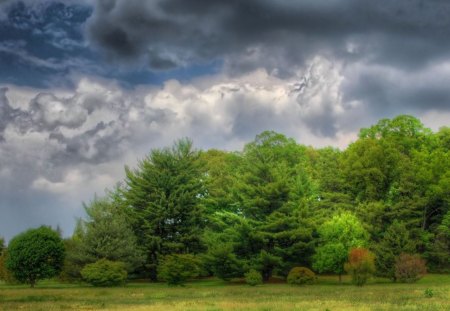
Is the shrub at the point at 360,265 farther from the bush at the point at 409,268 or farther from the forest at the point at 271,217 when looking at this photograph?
the bush at the point at 409,268

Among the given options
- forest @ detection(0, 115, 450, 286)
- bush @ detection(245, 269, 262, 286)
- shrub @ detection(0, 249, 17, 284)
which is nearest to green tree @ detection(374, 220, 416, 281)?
forest @ detection(0, 115, 450, 286)

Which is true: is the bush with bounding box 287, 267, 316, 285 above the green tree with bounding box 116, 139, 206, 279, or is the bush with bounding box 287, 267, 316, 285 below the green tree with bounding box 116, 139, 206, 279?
below

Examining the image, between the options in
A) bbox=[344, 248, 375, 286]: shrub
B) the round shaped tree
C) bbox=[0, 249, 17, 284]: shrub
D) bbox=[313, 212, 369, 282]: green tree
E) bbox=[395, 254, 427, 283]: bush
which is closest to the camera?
bbox=[344, 248, 375, 286]: shrub

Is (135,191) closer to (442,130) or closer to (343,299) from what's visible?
(343,299)

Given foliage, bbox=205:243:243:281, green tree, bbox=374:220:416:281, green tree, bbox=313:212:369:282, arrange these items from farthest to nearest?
foliage, bbox=205:243:243:281, green tree, bbox=374:220:416:281, green tree, bbox=313:212:369:282

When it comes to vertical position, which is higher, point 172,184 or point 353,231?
point 172,184

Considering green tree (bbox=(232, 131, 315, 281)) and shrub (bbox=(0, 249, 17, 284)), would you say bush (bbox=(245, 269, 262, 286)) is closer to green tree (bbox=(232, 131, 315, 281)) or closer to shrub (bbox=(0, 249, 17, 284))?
green tree (bbox=(232, 131, 315, 281))

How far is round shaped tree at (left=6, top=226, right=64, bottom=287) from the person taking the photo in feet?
196

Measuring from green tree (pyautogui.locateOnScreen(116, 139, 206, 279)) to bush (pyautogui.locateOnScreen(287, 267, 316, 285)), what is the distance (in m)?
16.6

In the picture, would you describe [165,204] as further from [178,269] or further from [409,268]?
[409,268]

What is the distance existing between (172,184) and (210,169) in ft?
45.4

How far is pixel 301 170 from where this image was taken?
7250cm

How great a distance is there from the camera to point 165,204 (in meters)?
70.5

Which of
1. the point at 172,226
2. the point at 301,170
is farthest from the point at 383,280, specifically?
the point at 172,226
